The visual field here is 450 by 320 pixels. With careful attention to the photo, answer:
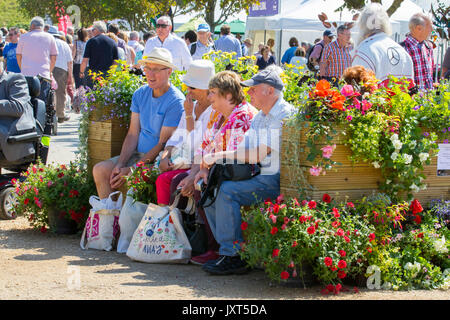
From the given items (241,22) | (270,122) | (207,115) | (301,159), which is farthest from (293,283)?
(241,22)

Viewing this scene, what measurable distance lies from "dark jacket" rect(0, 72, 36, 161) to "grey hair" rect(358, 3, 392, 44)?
334cm

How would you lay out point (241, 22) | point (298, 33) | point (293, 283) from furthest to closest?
point (241, 22) → point (298, 33) → point (293, 283)

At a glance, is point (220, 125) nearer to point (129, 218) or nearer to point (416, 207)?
point (129, 218)

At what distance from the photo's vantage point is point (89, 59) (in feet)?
42.1

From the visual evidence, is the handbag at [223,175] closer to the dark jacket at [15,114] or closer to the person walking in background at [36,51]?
the dark jacket at [15,114]

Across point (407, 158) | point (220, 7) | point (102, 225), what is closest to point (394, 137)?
point (407, 158)

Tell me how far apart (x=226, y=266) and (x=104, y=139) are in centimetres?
235

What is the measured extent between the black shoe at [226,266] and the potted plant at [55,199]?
6.33 ft

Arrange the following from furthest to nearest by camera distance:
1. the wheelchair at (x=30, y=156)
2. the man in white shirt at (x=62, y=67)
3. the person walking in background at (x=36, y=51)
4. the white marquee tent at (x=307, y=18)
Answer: the white marquee tent at (x=307, y=18) < the man in white shirt at (x=62, y=67) < the person walking in background at (x=36, y=51) < the wheelchair at (x=30, y=156)

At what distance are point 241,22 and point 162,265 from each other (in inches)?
1046

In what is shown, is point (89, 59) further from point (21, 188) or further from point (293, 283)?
point (293, 283)

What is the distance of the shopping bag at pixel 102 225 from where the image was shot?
6078 mm

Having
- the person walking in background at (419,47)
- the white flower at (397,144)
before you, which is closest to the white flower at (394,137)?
the white flower at (397,144)

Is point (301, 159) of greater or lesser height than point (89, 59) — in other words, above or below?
below
